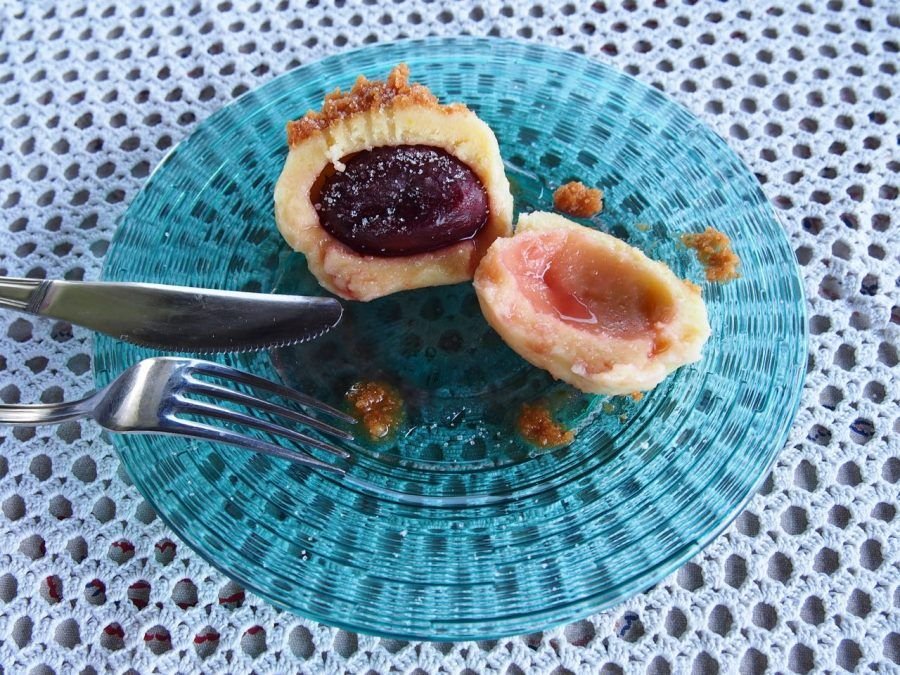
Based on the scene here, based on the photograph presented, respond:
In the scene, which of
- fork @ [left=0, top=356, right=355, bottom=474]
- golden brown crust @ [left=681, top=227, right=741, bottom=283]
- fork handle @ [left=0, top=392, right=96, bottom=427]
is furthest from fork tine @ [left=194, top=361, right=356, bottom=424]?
golden brown crust @ [left=681, top=227, right=741, bottom=283]

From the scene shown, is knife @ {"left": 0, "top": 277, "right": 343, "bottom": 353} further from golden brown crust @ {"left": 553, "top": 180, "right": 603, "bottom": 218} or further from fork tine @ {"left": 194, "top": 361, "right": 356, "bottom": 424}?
golden brown crust @ {"left": 553, "top": 180, "right": 603, "bottom": 218}

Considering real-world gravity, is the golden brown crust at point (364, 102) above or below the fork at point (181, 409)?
above

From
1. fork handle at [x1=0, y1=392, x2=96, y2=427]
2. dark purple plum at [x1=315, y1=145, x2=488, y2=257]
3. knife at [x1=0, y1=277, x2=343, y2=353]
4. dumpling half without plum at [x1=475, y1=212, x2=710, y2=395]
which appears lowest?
fork handle at [x1=0, y1=392, x2=96, y2=427]

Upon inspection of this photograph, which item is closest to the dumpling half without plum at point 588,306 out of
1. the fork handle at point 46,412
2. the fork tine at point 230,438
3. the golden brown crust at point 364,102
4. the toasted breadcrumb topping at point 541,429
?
the toasted breadcrumb topping at point 541,429

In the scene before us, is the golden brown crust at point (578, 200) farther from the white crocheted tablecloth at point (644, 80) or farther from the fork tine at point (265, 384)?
the fork tine at point (265, 384)

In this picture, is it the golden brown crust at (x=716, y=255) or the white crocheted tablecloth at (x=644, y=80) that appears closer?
the white crocheted tablecloth at (x=644, y=80)

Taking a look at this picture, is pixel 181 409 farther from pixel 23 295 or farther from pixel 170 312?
pixel 23 295

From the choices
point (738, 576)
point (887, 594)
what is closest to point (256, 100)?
point (738, 576)

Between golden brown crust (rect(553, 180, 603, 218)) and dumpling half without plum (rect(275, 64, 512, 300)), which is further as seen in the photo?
golden brown crust (rect(553, 180, 603, 218))
